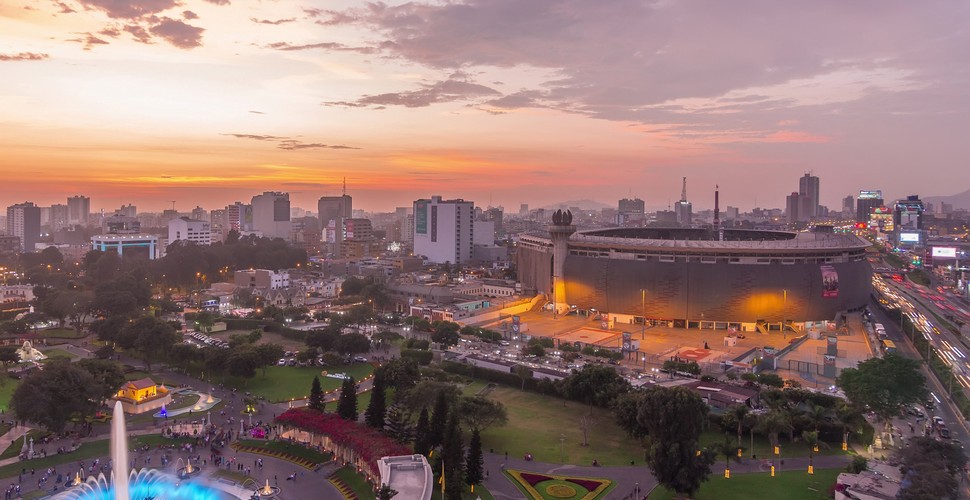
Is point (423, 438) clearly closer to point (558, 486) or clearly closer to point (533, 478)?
point (533, 478)

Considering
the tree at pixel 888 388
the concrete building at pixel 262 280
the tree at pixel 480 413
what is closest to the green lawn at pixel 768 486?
the tree at pixel 888 388

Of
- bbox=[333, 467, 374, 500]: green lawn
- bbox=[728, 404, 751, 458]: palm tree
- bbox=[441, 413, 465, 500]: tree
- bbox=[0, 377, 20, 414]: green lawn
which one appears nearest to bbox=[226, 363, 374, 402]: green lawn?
bbox=[0, 377, 20, 414]: green lawn

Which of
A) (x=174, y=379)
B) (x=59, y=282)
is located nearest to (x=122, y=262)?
(x=59, y=282)

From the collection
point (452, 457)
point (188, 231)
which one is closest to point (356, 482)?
point (452, 457)

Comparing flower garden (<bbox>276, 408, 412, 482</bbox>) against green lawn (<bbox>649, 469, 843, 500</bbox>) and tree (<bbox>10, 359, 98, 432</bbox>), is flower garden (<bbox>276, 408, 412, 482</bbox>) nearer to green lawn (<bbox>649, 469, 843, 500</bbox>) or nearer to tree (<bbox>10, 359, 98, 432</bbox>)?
tree (<bbox>10, 359, 98, 432</bbox>)

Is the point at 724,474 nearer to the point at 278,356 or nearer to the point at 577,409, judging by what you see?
the point at 577,409
